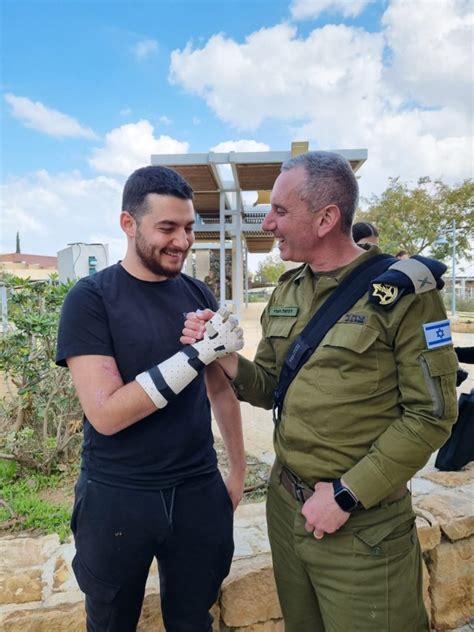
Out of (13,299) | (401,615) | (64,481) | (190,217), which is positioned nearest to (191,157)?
(13,299)

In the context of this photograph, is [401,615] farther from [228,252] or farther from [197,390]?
[228,252]

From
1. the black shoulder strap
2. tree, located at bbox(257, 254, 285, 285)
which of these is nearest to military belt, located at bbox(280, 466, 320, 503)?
the black shoulder strap

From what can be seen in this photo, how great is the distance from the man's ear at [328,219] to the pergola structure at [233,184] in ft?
24.2

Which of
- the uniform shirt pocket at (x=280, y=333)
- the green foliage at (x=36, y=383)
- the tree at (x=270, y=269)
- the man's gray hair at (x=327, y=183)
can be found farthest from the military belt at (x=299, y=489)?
the tree at (x=270, y=269)

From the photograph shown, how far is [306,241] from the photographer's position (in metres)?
1.68

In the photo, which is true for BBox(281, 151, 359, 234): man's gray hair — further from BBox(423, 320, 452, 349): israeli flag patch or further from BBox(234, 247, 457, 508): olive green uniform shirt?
BBox(423, 320, 452, 349): israeli flag patch

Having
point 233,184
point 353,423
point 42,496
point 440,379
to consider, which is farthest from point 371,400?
point 233,184

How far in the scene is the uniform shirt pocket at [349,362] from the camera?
57.7 inches

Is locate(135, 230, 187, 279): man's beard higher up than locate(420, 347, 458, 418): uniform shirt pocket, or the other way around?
locate(135, 230, 187, 279): man's beard

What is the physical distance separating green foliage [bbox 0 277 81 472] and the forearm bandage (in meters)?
1.91

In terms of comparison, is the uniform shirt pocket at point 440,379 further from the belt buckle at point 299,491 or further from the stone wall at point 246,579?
the stone wall at point 246,579

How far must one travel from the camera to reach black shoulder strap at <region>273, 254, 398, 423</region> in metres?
1.57

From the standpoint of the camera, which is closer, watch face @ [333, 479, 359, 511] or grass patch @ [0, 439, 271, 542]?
watch face @ [333, 479, 359, 511]

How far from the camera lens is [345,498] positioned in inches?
55.7
